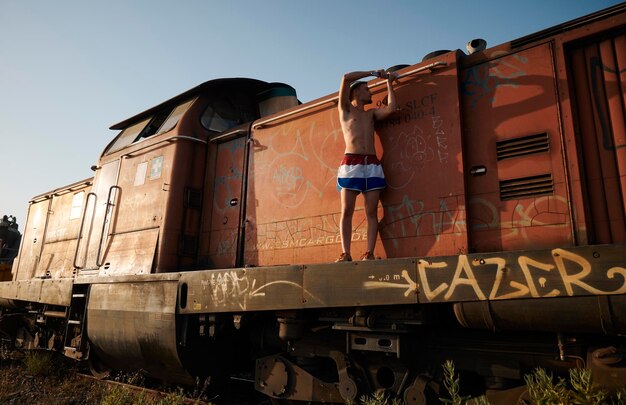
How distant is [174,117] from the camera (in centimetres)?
545

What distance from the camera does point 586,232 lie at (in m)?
2.58

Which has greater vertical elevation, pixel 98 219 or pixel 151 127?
pixel 151 127

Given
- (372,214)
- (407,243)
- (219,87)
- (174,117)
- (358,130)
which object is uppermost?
(219,87)

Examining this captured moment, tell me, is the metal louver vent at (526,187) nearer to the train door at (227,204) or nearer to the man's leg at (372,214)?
the man's leg at (372,214)

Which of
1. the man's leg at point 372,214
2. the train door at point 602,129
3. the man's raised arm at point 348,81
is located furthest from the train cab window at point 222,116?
the train door at point 602,129

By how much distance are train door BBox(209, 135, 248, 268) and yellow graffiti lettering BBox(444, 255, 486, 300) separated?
243 cm

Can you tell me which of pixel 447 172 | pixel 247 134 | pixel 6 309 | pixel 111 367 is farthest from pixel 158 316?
pixel 6 309

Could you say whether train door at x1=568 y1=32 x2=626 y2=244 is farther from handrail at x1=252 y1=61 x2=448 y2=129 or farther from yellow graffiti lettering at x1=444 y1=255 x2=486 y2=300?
handrail at x1=252 y1=61 x2=448 y2=129

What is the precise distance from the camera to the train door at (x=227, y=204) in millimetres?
4598

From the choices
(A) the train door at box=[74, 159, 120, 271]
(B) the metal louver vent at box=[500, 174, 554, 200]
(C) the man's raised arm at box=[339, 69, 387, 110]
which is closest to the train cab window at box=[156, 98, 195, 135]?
(A) the train door at box=[74, 159, 120, 271]

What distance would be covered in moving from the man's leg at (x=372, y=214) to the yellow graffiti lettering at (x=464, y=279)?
2.68 ft

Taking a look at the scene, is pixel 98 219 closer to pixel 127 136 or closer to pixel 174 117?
pixel 127 136

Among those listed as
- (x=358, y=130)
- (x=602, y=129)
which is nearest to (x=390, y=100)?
(x=358, y=130)

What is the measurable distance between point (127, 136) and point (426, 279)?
5.11m
